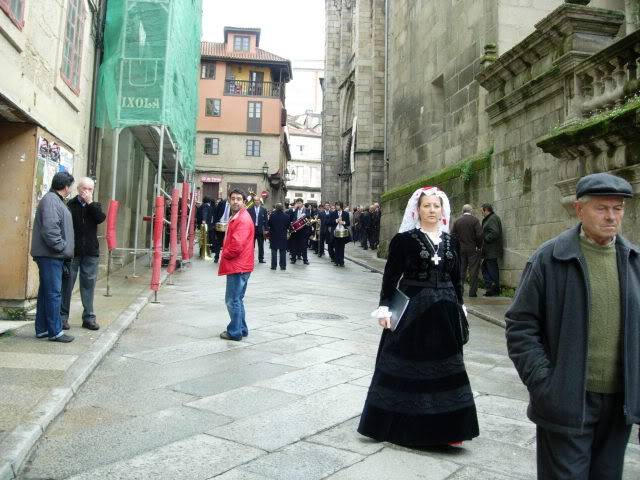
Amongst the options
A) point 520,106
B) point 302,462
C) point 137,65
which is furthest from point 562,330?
point 137,65

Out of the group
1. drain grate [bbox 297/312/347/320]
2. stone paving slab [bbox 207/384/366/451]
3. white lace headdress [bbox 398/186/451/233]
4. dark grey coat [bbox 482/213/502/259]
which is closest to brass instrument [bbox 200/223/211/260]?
dark grey coat [bbox 482/213/502/259]

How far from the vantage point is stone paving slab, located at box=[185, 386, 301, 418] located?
443 centimetres

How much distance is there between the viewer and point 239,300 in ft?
23.1

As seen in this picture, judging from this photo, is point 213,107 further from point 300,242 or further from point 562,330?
point 562,330

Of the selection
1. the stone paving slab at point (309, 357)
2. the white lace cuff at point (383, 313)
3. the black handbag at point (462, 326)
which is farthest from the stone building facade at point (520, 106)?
the white lace cuff at point (383, 313)

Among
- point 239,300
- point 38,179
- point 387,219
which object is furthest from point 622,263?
point 387,219

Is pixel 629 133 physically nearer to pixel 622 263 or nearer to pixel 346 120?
pixel 622 263

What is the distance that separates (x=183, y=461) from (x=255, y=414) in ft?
3.11

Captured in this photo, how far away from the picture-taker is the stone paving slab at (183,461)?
3256 mm

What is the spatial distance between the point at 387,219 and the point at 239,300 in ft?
43.7

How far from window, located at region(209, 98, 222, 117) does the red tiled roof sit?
11.1ft

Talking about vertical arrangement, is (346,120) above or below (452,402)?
above

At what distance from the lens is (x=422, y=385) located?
375 cm

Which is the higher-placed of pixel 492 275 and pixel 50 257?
pixel 50 257
